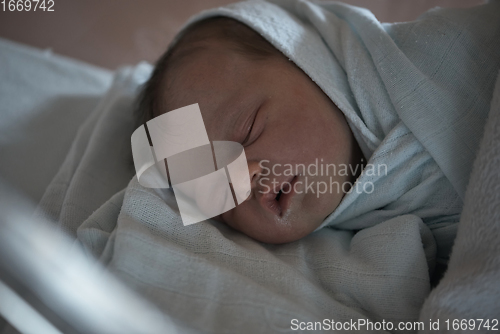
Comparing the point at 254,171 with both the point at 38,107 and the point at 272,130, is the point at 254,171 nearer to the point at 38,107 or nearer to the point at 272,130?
the point at 272,130

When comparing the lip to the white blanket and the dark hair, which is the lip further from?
the dark hair

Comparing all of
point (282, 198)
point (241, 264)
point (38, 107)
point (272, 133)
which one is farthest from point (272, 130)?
point (38, 107)

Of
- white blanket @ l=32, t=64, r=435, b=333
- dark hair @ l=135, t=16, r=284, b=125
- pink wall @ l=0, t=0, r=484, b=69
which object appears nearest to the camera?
white blanket @ l=32, t=64, r=435, b=333

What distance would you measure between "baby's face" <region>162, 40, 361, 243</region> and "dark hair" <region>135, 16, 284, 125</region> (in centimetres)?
4

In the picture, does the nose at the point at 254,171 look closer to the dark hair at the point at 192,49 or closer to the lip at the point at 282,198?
the lip at the point at 282,198

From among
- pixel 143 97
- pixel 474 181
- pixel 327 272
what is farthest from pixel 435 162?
pixel 143 97

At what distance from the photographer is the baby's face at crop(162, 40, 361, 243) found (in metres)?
0.63

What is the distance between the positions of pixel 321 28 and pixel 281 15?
3.7 inches

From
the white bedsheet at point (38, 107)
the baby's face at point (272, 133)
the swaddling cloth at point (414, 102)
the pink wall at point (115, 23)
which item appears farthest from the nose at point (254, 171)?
the pink wall at point (115, 23)

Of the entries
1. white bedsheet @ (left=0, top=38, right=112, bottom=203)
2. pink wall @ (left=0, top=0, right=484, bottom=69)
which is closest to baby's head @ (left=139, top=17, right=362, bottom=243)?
white bedsheet @ (left=0, top=38, right=112, bottom=203)

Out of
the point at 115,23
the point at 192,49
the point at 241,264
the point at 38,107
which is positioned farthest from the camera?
the point at 115,23

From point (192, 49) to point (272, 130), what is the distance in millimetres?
238

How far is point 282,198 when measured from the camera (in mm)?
647

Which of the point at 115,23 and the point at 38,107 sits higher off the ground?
the point at 115,23
